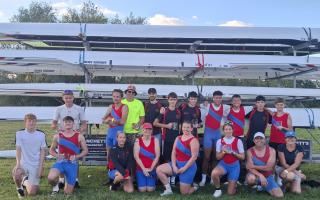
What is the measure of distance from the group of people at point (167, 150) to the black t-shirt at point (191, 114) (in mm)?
19

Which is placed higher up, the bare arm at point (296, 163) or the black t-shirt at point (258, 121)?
the black t-shirt at point (258, 121)

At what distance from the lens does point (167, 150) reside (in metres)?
7.77

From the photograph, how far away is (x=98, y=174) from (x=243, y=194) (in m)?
3.35

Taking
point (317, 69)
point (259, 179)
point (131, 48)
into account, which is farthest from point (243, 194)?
point (131, 48)

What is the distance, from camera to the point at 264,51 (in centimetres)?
1066

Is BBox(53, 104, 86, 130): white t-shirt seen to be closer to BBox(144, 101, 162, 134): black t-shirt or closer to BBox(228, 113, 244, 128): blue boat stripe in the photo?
BBox(144, 101, 162, 134): black t-shirt

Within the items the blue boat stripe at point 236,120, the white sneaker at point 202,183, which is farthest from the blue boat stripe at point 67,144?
the blue boat stripe at point 236,120

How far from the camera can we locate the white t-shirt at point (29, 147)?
699 centimetres

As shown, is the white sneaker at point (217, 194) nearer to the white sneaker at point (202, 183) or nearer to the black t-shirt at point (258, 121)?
the white sneaker at point (202, 183)

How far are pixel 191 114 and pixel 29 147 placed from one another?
10.1 feet

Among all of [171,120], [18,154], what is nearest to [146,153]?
[171,120]

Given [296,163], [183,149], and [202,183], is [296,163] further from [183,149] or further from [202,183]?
[183,149]

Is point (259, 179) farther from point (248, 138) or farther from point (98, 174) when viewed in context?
point (98, 174)

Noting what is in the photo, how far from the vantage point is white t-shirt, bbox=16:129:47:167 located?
22.9 feet
